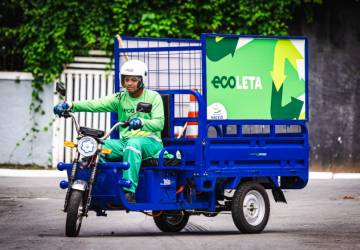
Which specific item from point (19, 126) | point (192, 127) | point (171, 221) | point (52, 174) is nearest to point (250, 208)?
point (171, 221)

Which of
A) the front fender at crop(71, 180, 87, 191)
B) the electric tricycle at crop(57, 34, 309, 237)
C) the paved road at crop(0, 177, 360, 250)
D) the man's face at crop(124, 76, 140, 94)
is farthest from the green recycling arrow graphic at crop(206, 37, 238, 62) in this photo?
the front fender at crop(71, 180, 87, 191)

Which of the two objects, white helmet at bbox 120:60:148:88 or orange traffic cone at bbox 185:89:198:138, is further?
orange traffic cone at bbox 185:89:198:138

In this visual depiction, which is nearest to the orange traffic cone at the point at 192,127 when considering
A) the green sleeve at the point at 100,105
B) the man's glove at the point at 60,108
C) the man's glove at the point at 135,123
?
the green sleeve at the point at 100,105

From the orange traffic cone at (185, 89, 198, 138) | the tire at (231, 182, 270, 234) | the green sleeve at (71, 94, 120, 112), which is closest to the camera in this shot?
the green sleeve at (71, 94, 120, 112)

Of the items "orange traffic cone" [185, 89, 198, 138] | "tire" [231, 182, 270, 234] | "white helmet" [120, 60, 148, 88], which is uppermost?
"white helmet" [120, 60, 148, 88]

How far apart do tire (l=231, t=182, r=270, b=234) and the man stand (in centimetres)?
113

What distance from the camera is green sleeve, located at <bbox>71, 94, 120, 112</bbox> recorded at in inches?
446

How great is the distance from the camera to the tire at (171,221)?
1218cm

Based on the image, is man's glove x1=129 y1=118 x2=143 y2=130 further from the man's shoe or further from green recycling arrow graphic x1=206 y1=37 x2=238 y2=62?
green recycling arrow graphic x1=206 y1=37 x2=238 y2=62

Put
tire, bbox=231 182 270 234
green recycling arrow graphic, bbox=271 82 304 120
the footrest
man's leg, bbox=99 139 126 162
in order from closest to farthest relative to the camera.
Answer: the footrest
man's leg, bbox=99 139 126 162
tire, bbox=231 182 270 234
green recycling arrow graphic, bbox=271 82 304 120

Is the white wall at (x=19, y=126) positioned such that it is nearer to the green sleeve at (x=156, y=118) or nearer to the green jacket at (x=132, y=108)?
the green jacket at (x=132, y=108)

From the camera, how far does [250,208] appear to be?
1177 centimetres

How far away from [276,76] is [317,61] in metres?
10.2

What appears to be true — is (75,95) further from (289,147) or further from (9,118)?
(289,147)
